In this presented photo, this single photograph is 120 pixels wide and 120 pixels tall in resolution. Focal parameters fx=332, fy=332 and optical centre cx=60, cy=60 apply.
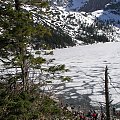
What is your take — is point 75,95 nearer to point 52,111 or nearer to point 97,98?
point 97,98

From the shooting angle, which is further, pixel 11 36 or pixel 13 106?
pixel 11 36

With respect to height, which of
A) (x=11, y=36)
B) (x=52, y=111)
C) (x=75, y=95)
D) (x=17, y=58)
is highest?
(x=11, y=36)

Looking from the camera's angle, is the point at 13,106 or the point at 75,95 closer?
the point at 13,106

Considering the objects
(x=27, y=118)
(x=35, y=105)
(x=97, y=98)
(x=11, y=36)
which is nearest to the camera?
(x=27, y=118)

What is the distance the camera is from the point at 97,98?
1216 inches

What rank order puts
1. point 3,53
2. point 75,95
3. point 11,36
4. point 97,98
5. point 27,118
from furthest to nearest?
1. point 75,95
2. point 97,98
3. point 3,53
4. point 11,36
5. point 27,118

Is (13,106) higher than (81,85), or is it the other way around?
(13,106)

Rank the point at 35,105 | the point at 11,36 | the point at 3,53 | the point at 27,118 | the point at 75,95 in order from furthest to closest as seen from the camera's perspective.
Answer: the point at 75,95 → the point at 3,53 → the point at 11,36 → the point at 35,105 → the point at 27,118

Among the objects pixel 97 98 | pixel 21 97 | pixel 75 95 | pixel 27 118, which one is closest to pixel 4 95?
pixel 21 97

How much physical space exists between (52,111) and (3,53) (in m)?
4.02

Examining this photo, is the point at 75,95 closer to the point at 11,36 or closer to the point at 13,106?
the point at 11,36

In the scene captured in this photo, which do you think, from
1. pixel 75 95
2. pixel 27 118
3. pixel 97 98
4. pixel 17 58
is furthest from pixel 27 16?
pixel 75 95

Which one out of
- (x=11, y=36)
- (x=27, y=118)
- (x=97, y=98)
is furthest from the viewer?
(x=97, y=98)

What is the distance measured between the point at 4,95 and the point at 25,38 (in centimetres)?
349
